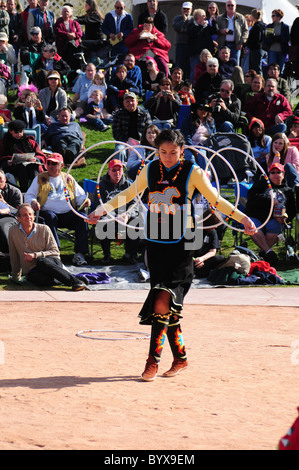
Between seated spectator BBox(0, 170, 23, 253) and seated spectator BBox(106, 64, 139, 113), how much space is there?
14.8 ft

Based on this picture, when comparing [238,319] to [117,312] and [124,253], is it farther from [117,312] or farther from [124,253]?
[124,253]

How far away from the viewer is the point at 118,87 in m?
15.7

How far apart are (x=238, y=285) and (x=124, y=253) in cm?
213

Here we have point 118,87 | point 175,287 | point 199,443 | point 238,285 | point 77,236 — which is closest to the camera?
point 199,443

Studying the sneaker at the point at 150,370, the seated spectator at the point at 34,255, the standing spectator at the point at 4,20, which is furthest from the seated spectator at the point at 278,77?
the sneaker at the point at 150,370

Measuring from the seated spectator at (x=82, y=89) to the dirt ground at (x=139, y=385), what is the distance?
25.7 ft

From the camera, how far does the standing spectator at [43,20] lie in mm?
17250

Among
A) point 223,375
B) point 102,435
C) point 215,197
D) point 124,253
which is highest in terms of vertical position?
point 215,197

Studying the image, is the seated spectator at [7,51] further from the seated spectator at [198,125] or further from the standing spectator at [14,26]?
the seated spectator at [198,125]

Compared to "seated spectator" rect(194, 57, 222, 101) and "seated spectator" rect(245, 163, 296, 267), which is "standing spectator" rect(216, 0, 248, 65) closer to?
"seated spectator" rect(194, 57, 222, 101)

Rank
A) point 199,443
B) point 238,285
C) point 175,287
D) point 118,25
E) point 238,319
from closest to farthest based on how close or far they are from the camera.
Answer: point 199,443 < point 175,287 < point 238,319 < point 238,285 < point 118,25

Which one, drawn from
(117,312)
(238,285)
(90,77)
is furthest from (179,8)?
(117,312)

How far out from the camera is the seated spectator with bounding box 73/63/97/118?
1585 centimetres

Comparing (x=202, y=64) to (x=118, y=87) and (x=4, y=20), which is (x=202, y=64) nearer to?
(x=118, y=87)
